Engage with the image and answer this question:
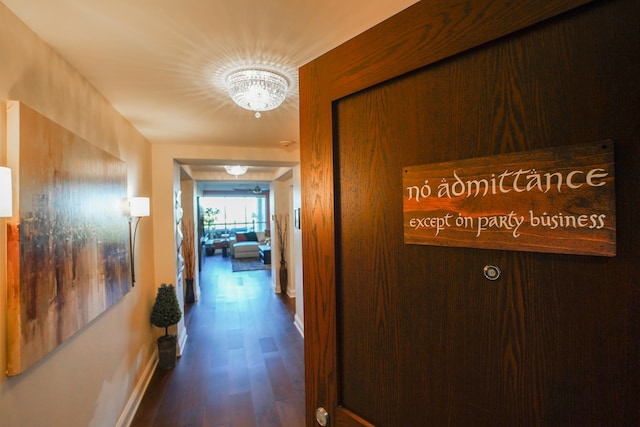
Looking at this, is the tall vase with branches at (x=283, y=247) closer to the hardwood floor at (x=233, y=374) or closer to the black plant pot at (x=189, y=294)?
the hardwood floor at (x=233, y=374)

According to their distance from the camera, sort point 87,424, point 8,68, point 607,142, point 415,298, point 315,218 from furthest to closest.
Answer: point 87,424
point 8,68
point 315,218
point 415,298
point 607,142

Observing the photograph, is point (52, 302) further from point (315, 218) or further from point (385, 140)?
point (385, 140)

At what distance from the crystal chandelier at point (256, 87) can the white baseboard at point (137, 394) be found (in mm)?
2450

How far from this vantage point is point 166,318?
293cm

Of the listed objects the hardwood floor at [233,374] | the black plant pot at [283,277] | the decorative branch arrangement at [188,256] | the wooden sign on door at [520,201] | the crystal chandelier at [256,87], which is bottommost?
the hardwood floor at [233,374]

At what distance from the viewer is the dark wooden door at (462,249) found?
0.49 m

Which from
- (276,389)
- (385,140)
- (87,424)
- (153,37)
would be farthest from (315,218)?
(276,389)

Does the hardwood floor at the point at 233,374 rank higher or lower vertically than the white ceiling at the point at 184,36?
lower

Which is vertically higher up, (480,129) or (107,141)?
(107,141)

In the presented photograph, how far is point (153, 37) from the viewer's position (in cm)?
126

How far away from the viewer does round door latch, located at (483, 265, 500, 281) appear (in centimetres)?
61

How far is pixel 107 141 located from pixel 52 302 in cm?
120

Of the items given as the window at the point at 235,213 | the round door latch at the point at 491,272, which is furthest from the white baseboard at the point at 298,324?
the window at the point at 235,213

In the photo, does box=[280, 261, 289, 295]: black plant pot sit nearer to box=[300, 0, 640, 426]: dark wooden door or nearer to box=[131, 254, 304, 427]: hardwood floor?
box=[131, 254, 304, 427]: hardwood floor
